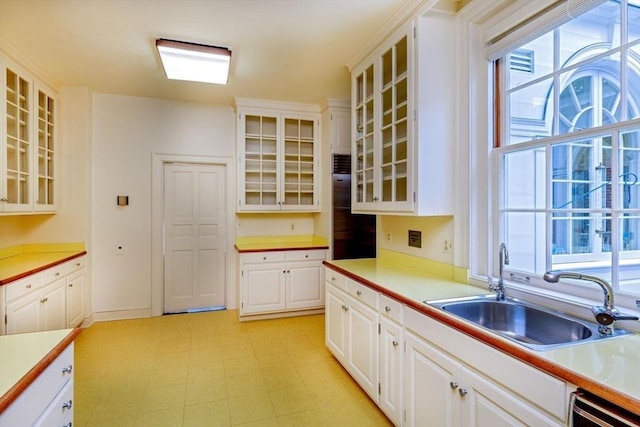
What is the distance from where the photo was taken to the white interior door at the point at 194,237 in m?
4.24

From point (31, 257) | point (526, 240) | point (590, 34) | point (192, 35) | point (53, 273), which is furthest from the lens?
point (31, 257)

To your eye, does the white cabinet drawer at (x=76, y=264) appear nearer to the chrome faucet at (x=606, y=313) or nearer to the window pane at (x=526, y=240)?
the window pane at (x=526, y=240)

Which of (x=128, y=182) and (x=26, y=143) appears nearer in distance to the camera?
(x=26, y=143)

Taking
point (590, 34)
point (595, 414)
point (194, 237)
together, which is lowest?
point (595, 414)

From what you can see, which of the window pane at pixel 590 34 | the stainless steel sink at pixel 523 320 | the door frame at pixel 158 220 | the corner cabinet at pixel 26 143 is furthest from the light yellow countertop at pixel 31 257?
the window pane at pixel 590 34

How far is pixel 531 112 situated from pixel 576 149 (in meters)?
0.37

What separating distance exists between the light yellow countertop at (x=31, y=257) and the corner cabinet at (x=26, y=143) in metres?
0.45

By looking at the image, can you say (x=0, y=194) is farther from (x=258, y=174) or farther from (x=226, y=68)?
(x=258, y=174)

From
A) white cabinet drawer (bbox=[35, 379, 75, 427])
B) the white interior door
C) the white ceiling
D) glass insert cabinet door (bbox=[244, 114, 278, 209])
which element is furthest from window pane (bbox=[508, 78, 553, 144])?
the white interior door

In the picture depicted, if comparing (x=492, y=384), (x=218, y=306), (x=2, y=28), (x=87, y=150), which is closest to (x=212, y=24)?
(x=2, y=28)

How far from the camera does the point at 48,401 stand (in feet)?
4.13

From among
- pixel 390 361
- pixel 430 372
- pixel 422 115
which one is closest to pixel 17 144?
pixel 422 115

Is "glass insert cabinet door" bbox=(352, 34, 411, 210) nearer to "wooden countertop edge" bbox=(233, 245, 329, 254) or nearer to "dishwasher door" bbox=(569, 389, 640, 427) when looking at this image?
"wooden countertop edge" bbox=(233, 245, 329, 254)

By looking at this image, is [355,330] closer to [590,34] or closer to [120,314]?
[590,34]
